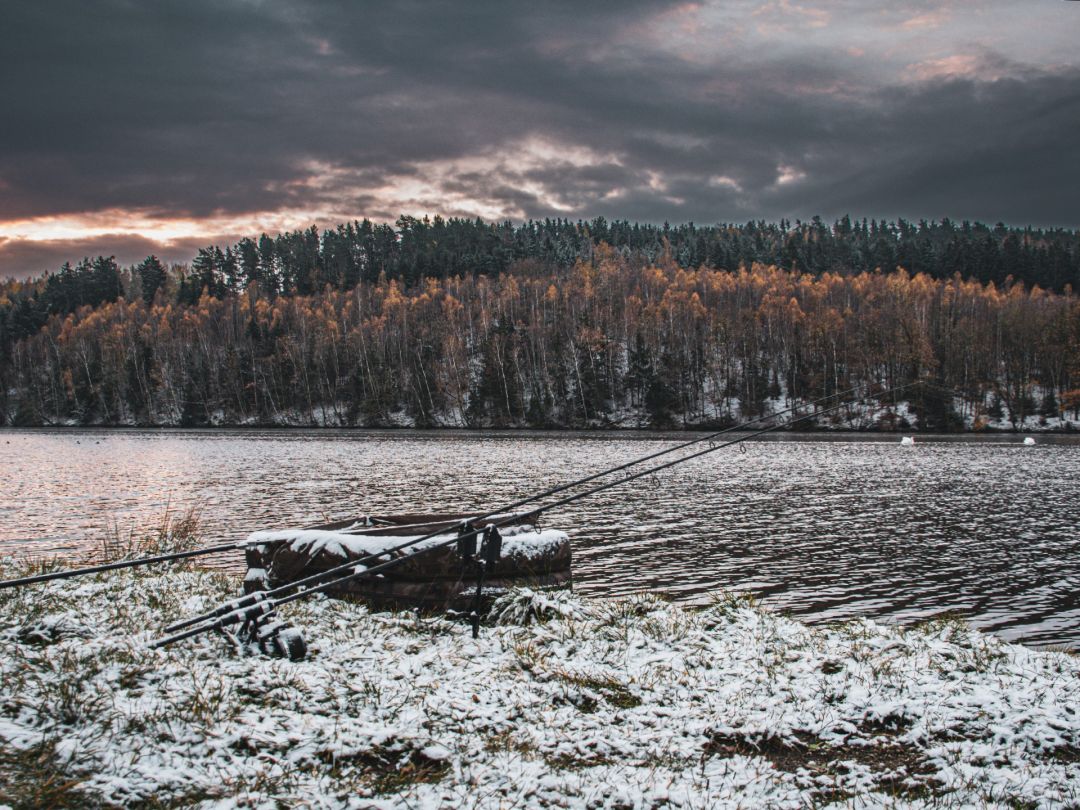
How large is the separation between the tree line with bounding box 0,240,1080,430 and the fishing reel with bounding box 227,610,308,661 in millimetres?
76800

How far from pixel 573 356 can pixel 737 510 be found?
7335cm

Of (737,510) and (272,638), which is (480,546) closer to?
(272,638)

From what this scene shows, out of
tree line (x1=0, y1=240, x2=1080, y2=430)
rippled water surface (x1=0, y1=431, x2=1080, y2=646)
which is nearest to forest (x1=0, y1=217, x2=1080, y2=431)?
tree line (x1=0, y1=240, x2=1080, y2=430)

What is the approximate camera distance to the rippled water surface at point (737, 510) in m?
13.3

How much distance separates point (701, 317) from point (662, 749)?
100853mm

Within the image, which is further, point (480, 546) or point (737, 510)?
point (737, 510)

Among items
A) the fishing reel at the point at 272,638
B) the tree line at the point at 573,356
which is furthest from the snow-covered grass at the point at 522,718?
the tree line at the point at 573,356

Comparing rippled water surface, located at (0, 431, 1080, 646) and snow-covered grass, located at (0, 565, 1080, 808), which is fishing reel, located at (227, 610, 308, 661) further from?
rippled water surface, located at (0, 431, 1080, 646)

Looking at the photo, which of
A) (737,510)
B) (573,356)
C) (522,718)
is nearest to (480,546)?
(522,718)

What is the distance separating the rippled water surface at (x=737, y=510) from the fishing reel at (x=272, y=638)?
740cm

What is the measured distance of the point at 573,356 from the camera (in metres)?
95.6

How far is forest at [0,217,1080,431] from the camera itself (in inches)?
3371

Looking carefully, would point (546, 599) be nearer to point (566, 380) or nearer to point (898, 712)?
point (898, 712)

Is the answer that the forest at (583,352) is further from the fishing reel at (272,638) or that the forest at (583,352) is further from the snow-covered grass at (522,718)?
the fishing reel at (272,638)
